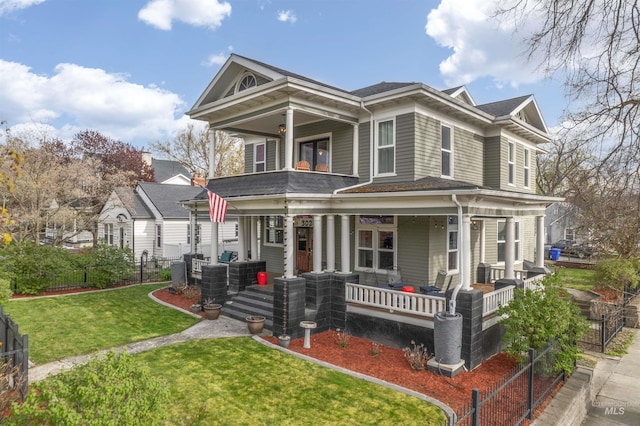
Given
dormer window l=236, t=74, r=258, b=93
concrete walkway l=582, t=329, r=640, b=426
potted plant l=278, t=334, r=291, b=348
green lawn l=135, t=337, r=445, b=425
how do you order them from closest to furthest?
1. green lawn l=135, t=337, r=445, b=425
2. concrete walkway l=582, t=329, r=640, b=426
3. potted plant l=278, t=334, r=291, b=348
4. dormer window l=236, t=74, r=258, b=93

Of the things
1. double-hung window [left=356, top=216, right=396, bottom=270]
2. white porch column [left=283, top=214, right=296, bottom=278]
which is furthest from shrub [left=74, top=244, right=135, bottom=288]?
double-hung window [left=356, top=216, right=396, bottom=270]

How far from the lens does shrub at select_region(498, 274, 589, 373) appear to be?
881 centimetres

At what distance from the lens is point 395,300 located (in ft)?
35.9

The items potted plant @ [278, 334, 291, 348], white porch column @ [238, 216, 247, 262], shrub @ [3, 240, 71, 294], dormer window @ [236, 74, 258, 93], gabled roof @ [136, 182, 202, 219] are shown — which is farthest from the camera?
gabled roof @ [136, 182, 202, 219]

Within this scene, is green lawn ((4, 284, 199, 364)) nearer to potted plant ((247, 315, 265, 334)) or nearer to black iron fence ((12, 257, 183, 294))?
black iron fence ((12, 257, 183, 294))

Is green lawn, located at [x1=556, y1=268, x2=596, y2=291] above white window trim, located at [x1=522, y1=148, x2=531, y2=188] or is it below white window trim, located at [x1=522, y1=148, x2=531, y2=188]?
below

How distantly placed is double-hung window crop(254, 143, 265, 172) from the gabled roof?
12.7 m

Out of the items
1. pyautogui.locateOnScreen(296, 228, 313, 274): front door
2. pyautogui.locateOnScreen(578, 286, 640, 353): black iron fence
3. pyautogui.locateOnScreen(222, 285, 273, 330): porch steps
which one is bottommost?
pyautogui.locateOnScreen(578, 286, 640, 353): black iron fence

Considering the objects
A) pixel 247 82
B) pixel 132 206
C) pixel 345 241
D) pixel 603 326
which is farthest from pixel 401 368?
pixel 132 206

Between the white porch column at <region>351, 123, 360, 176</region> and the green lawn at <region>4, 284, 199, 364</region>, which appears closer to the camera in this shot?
the green lawn at <region>4, 284, 199, 364</region>

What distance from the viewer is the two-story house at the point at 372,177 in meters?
11.8

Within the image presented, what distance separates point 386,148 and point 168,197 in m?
22.0

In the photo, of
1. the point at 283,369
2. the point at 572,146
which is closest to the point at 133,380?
the point at 283,369

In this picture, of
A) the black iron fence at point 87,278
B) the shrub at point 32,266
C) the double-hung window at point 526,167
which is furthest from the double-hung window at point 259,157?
the double-hung window at point 526,167
